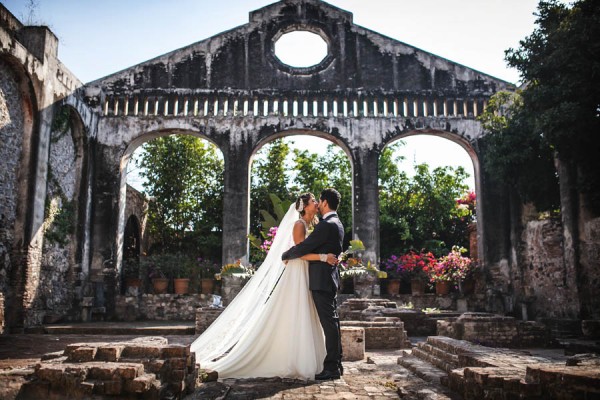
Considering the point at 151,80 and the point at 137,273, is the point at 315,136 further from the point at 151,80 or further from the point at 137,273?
the point at 137,273

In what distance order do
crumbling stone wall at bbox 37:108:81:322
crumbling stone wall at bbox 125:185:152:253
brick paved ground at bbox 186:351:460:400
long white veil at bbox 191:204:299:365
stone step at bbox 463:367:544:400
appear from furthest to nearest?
crumbling stone wall at bbox 125:185:152:253, crumbling stone wall at bbox 37:108:81:322, long white veil at bbox 191:204:299:365, brick paved ground at bbox 186:351:460:400, stone step at bbox 463:367:544:400

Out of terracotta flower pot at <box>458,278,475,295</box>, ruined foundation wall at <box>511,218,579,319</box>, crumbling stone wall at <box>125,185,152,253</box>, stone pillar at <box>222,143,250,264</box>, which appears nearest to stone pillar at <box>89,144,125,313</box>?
crumbling stone wall at <box>125,185,152,253</box>

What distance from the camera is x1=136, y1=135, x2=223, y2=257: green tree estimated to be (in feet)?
67.7

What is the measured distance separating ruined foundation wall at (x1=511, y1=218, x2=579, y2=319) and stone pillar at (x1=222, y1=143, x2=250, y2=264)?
803 cm

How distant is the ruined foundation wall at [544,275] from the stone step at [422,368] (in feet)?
22.5

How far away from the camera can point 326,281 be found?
5.44m

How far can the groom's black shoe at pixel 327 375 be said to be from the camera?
5121mm

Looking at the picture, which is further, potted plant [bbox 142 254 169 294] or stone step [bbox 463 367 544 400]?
potted plant [bbox 142 254 169 294]

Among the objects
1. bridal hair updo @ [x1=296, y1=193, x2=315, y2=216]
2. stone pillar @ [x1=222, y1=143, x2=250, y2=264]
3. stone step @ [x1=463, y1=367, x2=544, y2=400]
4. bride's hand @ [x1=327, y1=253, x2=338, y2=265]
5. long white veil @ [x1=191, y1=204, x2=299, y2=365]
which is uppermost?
stone pillar @ [x1=222, y1=143, x2=250, y2=264]

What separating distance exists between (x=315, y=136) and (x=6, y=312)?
1023cm

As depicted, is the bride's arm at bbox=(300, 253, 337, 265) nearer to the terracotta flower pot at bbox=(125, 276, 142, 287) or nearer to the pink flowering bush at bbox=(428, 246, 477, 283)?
the pink flowering bush at bbox=(428, 246, 477, 283)

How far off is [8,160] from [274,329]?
9101mm

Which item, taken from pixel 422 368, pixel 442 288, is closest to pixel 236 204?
pixel 442 288

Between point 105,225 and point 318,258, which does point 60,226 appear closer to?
point 105,225
